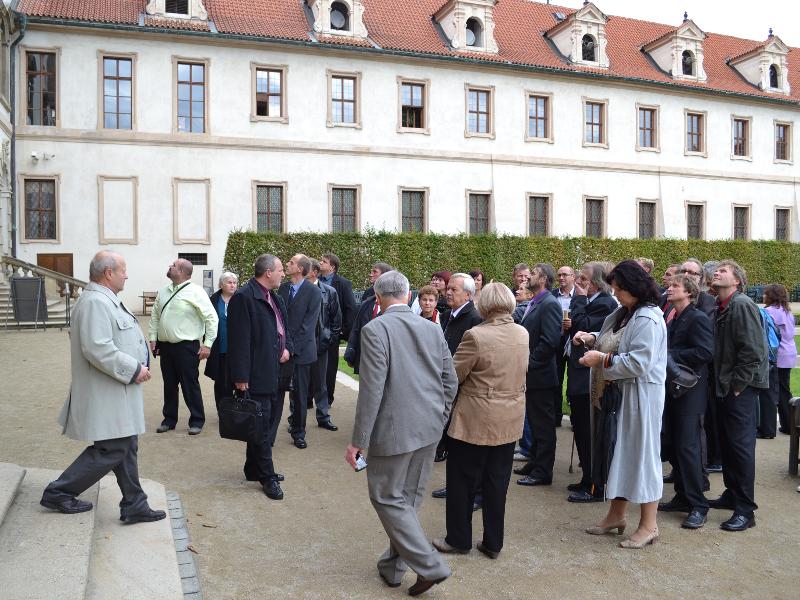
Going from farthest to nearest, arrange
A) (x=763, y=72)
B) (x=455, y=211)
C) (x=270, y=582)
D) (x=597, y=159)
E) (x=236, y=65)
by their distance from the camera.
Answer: (x=763, y=72) → (x=597, y=159) → (x=455, y=211) → (x=236, y=65) → (x=270, y=582)

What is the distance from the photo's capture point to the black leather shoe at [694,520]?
550 cm

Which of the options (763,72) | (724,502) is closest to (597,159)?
(763,72)

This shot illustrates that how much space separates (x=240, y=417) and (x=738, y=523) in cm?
393

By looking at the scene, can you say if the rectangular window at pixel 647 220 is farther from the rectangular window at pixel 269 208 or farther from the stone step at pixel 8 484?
the stone step at pixel 8 484

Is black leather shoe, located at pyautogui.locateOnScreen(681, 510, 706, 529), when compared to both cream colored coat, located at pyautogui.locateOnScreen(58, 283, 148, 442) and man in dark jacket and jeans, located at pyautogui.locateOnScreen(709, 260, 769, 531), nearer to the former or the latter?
man in dark jacket and jeans, located at pyautogui.locateOnScreen(709, 260, 769, 531)

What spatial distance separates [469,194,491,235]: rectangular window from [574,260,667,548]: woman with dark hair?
25.8m

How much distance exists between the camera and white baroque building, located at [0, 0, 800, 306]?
25266mm

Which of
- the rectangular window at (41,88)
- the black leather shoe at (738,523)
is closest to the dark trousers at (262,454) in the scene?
the black leather shoe at (738,523)

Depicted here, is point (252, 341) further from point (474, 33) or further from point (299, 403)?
point (474, 33)

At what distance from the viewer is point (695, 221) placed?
35312 millimetres

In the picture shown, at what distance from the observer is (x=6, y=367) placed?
1236 centimetres

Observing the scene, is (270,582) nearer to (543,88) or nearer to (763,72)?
(543,88)

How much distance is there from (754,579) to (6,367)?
1181cm

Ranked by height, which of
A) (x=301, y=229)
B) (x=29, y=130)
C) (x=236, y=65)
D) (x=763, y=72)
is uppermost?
(x=763, y=72)
